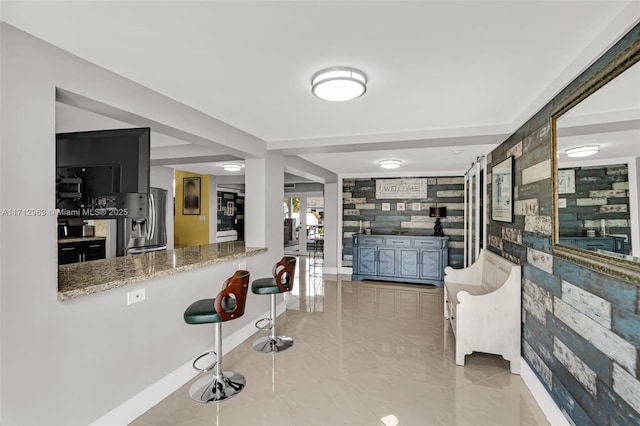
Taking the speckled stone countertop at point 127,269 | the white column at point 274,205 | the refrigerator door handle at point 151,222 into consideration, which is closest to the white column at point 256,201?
the white column at point 274,205

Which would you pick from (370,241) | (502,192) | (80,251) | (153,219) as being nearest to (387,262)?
(370,241)

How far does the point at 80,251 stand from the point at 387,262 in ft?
17.6

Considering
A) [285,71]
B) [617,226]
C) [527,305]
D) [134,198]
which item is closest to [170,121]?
[134,198]

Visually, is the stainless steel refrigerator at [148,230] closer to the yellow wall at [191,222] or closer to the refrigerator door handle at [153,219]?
the refrigerator door handle at [153,219]

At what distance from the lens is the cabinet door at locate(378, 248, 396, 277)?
661 centimetres

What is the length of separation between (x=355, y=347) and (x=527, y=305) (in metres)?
1.68

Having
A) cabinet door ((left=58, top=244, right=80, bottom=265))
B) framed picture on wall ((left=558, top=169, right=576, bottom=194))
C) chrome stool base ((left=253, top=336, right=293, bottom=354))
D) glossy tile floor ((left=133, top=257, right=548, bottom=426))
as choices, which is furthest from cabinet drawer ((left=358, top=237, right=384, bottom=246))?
cabinet door ((left=58, top=244, right=80, bottom=265))

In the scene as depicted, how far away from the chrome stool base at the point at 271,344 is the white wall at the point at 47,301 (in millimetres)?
1112

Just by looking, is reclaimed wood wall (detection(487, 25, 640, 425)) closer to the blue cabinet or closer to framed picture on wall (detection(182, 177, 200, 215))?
the blue cabinet

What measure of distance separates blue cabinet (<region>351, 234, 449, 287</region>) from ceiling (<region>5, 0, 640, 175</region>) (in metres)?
3.77

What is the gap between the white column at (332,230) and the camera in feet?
24.8

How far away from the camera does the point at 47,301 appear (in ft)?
5.73

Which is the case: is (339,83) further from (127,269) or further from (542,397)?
(542,397)

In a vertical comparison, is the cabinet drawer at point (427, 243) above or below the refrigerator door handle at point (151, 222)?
below
